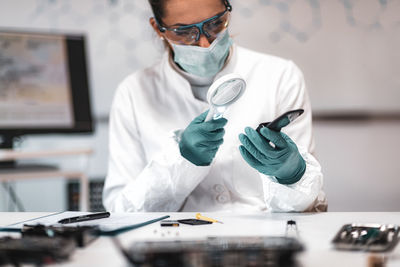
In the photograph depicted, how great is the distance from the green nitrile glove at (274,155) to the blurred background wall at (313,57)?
1.80 metres

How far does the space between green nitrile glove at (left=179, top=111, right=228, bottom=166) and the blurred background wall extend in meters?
1.69

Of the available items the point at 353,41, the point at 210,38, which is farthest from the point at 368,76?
the point at 210,38

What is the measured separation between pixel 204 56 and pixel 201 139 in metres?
0.31

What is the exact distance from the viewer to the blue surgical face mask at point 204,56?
4.41 feet

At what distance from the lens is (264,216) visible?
1.04 m

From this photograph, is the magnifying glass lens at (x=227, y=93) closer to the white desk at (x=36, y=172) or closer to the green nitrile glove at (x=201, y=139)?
the green nitrile glove at (x=201, y=139)

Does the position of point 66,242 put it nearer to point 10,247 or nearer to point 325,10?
point 10,247

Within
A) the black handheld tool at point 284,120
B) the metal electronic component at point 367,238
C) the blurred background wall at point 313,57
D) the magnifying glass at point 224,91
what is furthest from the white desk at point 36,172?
the metal electronic component at point 367,238

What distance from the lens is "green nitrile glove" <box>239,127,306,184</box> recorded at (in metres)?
1.06

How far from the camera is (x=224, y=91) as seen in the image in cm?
109

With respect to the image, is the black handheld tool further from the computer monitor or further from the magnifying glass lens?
the computer monitor

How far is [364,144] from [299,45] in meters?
0.77

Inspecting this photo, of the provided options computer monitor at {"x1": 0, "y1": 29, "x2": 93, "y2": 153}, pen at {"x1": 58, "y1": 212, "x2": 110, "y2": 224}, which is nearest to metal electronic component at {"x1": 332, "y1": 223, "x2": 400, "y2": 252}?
pen at {"x1": 58, "y1": 212, "x2": 110, "y2": 224}

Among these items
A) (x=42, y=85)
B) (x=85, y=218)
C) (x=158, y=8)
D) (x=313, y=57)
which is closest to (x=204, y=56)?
(x=158, y=8)
